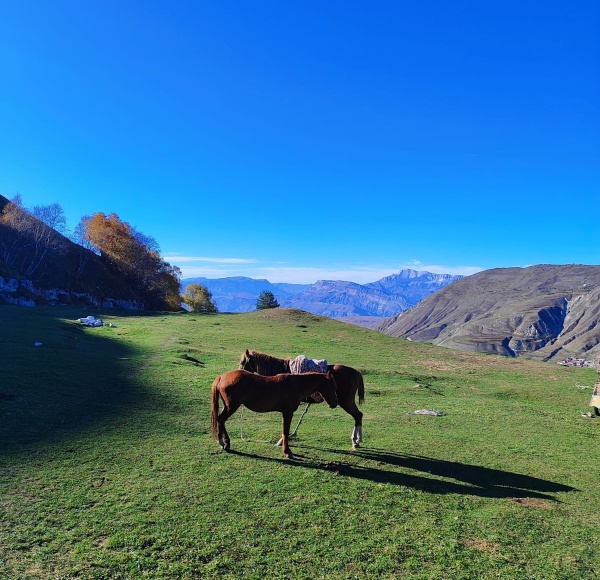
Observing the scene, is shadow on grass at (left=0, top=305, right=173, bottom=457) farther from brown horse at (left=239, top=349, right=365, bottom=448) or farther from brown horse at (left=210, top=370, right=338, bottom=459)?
brown horse at (left=239, top=349, right=365, bottom=448)

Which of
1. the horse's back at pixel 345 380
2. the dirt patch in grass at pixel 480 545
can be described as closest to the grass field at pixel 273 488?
the dirt patch in grass at pixel 480 545

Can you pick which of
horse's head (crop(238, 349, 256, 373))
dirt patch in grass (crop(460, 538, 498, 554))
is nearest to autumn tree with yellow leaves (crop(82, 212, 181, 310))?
horse's head (crop(238, 349, 256, 373))

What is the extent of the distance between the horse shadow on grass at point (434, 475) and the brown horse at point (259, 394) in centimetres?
84

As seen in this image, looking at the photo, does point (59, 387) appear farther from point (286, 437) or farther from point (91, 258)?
point (91, 258)

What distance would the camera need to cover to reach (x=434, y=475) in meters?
9.60

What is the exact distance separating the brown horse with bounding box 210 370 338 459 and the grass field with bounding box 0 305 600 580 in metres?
0.71

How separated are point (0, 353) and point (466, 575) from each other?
68.3ft

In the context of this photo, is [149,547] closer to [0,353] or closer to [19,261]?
[0,353]

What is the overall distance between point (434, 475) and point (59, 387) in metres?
13.8

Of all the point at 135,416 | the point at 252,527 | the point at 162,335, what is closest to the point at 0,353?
the point at 135,416

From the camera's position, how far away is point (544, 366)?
106 feet

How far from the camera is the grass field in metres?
6.00

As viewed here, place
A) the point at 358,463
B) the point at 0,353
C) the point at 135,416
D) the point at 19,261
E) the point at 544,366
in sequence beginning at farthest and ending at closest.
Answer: the point at 19,261 → the point at 544,366 → the point at 0,353 → the point at 135,416 → the point at 358,463

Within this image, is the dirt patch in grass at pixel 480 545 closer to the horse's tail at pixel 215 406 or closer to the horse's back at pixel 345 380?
the horse's back at pixel 345 380
